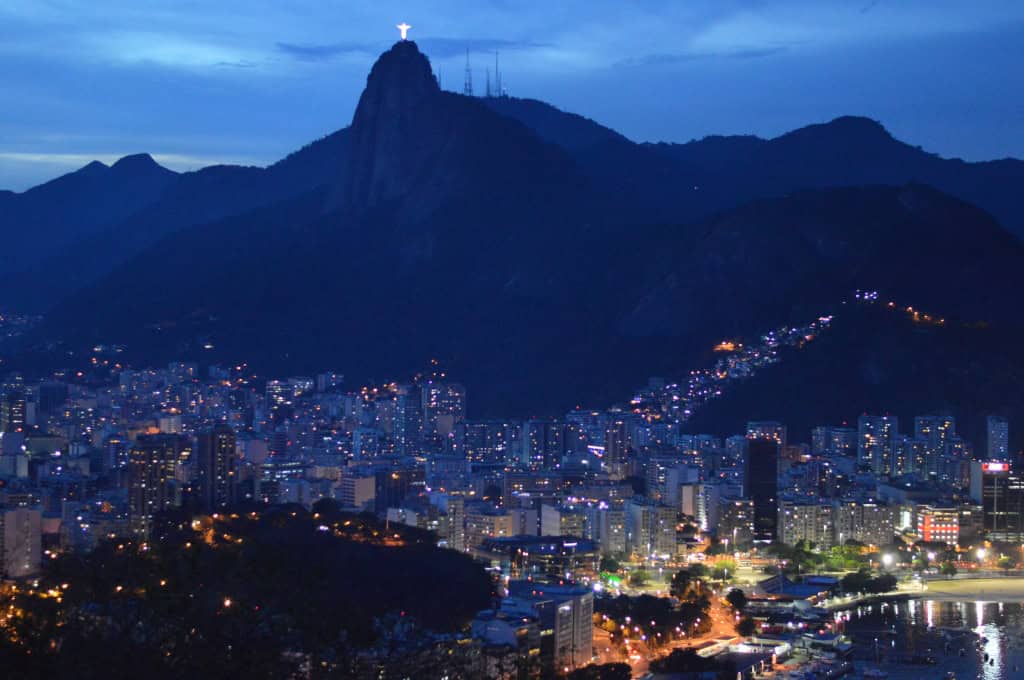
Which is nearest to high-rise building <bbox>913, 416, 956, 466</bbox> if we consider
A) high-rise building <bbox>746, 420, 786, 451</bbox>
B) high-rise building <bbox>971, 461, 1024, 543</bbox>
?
high-rise building <bbox>746, 420, 786, 451</bbox>

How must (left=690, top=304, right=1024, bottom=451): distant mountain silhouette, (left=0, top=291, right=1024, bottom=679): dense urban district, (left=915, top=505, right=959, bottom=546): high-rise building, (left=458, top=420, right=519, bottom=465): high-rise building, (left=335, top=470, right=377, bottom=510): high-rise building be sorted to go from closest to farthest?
1. (left=0, top=291, right=1024, bottom=679): dense urban district
2. (left=915, top=505, right=959, bottom=546): high-rise building
3. (left=335, top=470, right=377, bottom=510): high-rise building
4. (left=690, top=304, right=1024, bottom=451): distant mountain silhouette
5. (left=458, top=420, right=519, bottom=465): high-rise building

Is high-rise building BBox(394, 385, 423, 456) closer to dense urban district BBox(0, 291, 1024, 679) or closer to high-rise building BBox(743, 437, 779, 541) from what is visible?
dense urban district BBox(0, 291, 1024, 679)

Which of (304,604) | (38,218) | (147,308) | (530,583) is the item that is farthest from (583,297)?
(38,218)

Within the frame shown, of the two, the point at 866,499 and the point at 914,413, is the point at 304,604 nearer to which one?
the point at 866,499

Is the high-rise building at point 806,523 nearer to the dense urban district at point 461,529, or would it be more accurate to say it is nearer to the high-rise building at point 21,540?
the dense urban district at point 461,529

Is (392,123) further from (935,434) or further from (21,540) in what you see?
(21,540)
